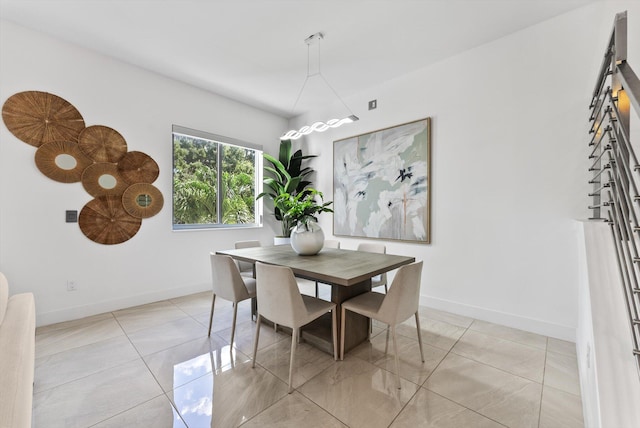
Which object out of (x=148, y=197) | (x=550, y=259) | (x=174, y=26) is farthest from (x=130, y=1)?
(x=550, y=259)

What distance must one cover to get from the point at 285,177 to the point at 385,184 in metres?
1.80

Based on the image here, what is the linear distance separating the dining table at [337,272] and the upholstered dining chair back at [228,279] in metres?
0.19

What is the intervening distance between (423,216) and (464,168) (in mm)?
702

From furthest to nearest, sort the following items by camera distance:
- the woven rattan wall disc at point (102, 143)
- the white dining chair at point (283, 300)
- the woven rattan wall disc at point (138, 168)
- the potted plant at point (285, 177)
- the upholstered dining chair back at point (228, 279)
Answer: the potted plant at point (285, 177) → the woven rattan wall disc at point (138, 168) → the woven rattan wall disc at point (102, 143) → the upholstered dining chair back at point (228, 279) → the white dining chair at point (283, 300)

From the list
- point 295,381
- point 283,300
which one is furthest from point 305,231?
point 295,381

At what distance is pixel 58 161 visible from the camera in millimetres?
2715

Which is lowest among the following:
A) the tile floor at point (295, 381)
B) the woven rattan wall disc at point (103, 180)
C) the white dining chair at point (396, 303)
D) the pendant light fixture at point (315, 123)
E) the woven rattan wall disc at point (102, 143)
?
the tile floor at point (295, 381)

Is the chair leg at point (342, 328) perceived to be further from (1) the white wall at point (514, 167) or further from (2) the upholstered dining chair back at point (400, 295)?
(1) the white wall at point (514, 167)

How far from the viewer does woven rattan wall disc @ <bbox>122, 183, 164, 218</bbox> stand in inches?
124

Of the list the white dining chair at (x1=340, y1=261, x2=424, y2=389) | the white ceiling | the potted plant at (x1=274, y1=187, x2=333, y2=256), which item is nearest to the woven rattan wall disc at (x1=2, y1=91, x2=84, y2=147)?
the white ceiling

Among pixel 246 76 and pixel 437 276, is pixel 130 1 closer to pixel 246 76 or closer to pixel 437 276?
pixel 246 76

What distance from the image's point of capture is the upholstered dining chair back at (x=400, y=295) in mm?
1731

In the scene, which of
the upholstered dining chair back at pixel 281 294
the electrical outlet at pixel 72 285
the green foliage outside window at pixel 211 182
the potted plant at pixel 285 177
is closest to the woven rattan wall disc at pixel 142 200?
the green foliage outside window at pixel 211 182

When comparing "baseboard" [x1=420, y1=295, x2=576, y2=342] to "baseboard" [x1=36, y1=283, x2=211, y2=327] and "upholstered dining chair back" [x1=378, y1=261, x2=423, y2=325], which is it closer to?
"upholstered dining chair back" [x1=378, y1=261, x2=423, y2=325]
